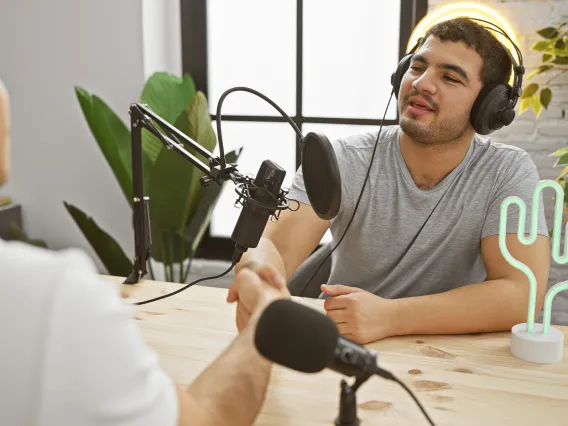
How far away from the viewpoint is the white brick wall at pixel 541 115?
7.45 ft

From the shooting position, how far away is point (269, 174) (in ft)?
3.19

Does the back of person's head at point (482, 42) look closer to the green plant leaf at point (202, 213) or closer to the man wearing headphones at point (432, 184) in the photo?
the man wearing headphones at point (432, 184)

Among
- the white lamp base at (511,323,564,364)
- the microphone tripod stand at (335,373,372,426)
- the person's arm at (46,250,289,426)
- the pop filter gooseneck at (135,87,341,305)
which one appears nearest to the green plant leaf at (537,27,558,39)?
the white lamp base at (511,323,564,364)

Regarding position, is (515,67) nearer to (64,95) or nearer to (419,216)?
(419,216)

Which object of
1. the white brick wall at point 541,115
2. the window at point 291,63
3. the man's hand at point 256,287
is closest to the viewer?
the man's hand at point 256,287

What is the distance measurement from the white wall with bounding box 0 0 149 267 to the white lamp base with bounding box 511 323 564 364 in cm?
211

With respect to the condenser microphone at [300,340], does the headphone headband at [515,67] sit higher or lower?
higher

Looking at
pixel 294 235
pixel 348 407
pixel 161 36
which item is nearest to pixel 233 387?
pixel 348 407

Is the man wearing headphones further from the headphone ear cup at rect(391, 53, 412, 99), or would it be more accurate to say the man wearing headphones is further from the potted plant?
the potted plant

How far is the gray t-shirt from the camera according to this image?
5.03 feet

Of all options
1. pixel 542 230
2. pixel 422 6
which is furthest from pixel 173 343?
pixel 422 6

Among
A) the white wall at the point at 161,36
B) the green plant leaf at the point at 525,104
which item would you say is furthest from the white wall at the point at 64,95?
the green plant leaf at the point at 525,104

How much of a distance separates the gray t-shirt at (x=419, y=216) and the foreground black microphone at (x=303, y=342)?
96cm

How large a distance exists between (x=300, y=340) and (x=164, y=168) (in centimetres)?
186
